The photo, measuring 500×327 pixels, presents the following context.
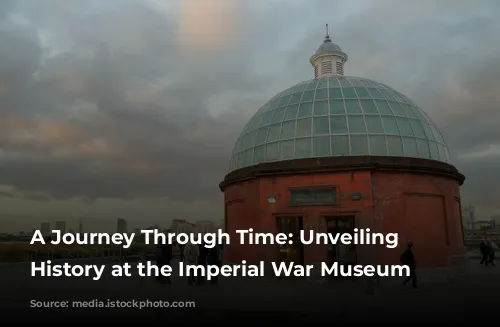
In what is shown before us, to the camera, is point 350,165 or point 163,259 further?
point 163,259

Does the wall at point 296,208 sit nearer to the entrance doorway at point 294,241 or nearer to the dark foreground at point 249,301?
the entrance doorway at point 294,241

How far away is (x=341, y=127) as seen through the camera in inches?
748

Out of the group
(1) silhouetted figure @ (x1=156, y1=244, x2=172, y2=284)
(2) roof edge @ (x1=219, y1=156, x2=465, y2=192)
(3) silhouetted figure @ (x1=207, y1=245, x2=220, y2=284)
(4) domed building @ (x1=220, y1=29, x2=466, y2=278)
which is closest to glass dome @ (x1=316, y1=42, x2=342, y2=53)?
(4) domed building @ (x1=220, y1=29, x2=466, y2=278)

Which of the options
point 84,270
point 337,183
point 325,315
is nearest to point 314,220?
point 337,183

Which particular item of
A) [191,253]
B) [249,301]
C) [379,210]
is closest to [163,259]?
[191,253]

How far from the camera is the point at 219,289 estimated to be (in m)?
14.3

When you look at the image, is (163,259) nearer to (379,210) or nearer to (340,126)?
(379,210)

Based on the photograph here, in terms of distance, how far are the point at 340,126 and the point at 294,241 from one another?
19.4 feet

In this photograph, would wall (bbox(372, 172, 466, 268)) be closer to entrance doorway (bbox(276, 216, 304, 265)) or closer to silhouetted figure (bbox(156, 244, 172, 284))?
entrance doorway (bbox(276, 216, 304, 265))

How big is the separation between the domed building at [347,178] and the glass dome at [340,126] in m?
0.05

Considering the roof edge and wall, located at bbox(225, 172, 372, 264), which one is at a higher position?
the roof edge

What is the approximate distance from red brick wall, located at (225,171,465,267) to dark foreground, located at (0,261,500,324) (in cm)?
150

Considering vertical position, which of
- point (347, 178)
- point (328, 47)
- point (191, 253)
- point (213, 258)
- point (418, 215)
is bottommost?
point (213, 258)

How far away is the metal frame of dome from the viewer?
18703 mm
